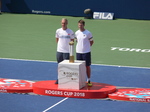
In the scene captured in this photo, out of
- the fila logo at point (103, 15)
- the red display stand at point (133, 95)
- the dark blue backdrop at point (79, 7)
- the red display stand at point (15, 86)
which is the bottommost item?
the red display stand at point (133, 95)

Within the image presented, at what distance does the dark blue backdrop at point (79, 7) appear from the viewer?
30.4 m

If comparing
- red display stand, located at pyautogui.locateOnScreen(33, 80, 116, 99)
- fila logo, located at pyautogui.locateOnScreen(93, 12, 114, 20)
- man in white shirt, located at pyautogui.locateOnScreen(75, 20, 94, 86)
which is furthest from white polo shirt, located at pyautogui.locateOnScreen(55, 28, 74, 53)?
fila logo, located at pyautogui.locateOnScreen(93, 12, 114, 20)

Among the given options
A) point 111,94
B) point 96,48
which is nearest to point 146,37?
point 96,48

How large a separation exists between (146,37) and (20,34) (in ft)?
22.0

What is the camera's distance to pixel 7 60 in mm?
19859

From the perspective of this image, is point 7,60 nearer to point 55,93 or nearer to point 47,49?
point 47,49

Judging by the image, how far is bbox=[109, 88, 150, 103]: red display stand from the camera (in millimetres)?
14414

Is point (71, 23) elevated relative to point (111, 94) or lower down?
elevated

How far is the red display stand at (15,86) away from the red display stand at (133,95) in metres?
2.76

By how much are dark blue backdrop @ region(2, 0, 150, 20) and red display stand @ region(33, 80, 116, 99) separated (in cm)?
1561

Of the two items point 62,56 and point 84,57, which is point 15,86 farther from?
point 84,57

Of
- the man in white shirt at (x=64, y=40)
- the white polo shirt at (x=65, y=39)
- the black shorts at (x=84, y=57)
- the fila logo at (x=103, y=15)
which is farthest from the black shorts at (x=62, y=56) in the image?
the fila logo at (x=103, y=15)

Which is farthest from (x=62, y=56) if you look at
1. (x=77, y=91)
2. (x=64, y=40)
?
(x=77, y=91)

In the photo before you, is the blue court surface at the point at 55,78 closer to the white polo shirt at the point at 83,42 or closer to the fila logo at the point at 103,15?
the white polo shirt at the point at 83,42
